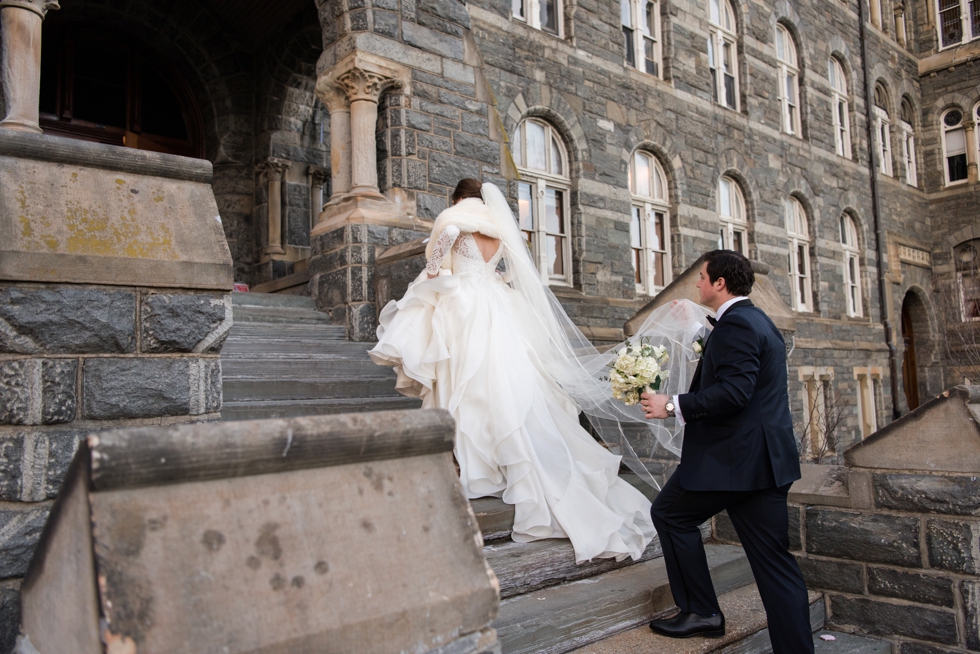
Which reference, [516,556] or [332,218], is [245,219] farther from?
[516,556]

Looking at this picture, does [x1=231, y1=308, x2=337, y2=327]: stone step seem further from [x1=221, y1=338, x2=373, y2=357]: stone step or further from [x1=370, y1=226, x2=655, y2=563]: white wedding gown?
[x1=370, y1=226, x2=655, y2=563]: white wedding gown

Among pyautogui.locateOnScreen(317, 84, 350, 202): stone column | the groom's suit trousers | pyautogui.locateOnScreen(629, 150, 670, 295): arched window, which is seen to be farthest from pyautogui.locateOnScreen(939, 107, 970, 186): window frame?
the groom's suit trousers

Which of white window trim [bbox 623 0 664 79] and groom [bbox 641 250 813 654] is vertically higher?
white window trim [bbox 623 0 664 79]

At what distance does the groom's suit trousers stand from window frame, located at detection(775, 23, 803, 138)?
50.4 feet

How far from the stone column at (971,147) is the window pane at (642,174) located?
12.9 metres

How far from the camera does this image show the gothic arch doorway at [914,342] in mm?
20766

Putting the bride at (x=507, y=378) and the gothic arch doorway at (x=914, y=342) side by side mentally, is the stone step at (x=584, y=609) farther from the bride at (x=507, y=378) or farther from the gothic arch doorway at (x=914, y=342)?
the gothic arch doorway at (x=914, y=342)

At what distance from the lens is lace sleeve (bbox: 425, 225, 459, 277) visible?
189 inches

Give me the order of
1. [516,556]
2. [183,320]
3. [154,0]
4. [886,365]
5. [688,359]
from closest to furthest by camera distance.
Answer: [183,320], [516,556], [688,359], [154,0], [886,365]

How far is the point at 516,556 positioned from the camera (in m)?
3.52

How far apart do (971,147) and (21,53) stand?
2272cm

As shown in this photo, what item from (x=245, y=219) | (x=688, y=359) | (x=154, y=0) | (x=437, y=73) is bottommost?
(x=688, y=359)

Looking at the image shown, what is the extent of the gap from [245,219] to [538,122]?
4662 millimetres

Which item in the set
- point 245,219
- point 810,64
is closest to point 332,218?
point 245,219
